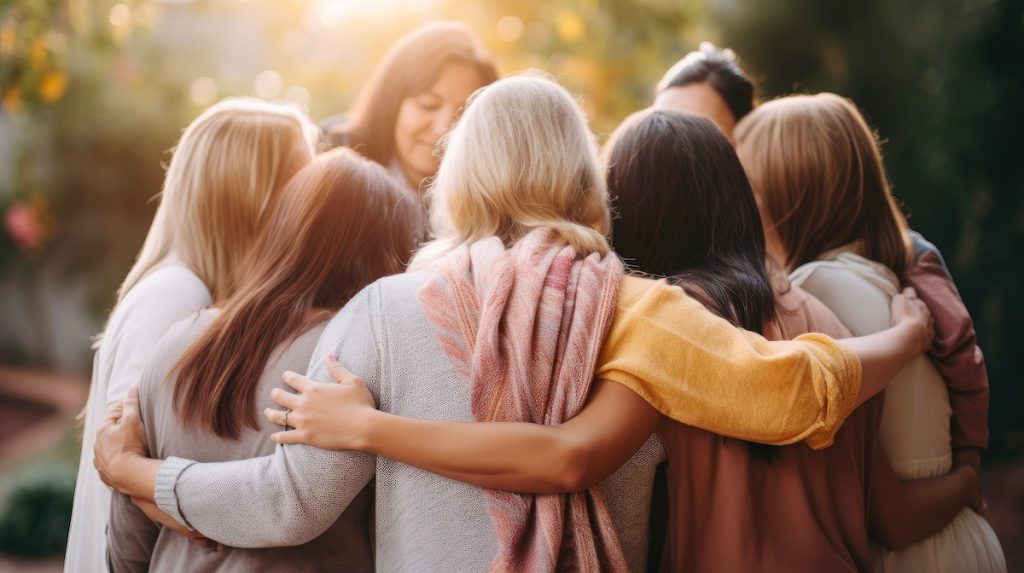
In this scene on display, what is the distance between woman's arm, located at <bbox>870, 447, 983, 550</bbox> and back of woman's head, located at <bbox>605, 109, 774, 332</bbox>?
24.3 inches

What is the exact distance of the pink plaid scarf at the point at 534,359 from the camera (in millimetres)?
1743

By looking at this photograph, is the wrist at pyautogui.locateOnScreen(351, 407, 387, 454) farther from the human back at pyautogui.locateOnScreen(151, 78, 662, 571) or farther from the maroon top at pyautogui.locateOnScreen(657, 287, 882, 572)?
the maroon top at pyautogui.locateOnScreen(657, 287, 882, 572)

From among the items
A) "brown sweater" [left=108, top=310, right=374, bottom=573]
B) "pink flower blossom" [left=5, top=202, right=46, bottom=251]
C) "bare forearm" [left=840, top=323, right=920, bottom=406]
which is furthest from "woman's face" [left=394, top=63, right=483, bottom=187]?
"pink flower blossom" [left=5, top=202, right=46, bottom=251]

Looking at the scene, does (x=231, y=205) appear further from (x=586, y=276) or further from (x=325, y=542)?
(x=586, y=276)

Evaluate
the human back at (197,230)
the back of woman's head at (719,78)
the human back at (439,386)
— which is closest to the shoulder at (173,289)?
the human back at (197,230)

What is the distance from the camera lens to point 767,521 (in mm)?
1991

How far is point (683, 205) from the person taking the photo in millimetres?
2098

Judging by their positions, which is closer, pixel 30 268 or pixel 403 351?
pixel 403 351

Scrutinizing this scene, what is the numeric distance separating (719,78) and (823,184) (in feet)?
2.83

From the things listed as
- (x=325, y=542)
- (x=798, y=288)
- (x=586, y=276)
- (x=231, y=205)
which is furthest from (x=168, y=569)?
(x=798, y=288)

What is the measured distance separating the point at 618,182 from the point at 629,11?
3.73 meters

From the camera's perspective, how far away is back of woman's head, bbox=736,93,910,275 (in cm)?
256

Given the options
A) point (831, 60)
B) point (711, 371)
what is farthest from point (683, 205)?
point (831, 60)

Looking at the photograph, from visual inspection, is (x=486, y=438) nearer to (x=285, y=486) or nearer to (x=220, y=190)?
(x=285, y=486)
